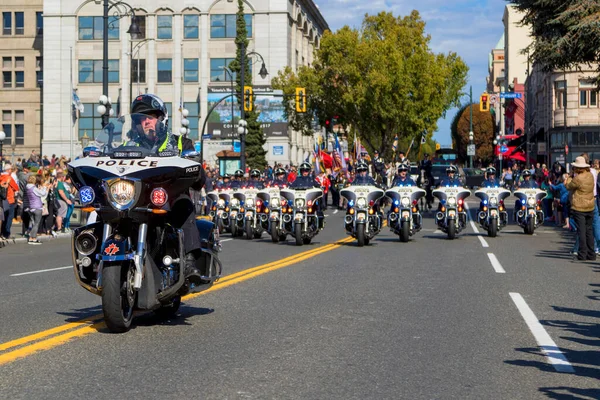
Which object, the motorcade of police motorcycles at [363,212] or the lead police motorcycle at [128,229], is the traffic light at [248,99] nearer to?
the motorcade of police motorcycles at [363,212]

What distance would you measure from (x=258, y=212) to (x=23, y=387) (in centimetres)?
Result: 1882

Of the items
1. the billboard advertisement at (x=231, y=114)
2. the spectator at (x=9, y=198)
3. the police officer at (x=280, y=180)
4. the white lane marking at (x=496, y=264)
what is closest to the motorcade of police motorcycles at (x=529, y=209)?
the police officer at (x=280, y=180)

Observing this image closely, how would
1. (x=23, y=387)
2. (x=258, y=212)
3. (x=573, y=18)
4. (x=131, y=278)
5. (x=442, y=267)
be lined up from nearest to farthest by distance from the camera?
(x=23, y=387) → (x=131, y=278) → (x=442, y=267) → (x=258, y=212) → (x=573, y=18)

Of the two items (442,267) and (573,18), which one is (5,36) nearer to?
(573,18)

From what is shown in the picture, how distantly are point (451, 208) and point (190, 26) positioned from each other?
59656 millimetres

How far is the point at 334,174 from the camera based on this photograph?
52812mm

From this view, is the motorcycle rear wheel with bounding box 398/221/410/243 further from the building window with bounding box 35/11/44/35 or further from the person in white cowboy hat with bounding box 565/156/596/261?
the building window with bounding box 35/11/44/35

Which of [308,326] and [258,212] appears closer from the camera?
[308,326]

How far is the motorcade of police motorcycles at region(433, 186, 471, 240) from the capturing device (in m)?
24.1

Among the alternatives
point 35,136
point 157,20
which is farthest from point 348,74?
point 35,136

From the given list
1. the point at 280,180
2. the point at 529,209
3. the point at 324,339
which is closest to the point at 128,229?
the point at 324,339

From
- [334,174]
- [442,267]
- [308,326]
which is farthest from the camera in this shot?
[334,174]

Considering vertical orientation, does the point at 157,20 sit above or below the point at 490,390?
above

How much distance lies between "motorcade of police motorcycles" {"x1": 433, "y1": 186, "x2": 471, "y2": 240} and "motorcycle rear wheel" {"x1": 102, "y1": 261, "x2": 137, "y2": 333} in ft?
53.3
